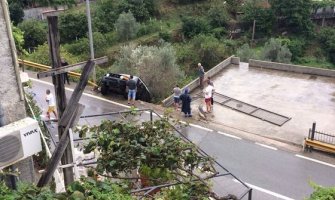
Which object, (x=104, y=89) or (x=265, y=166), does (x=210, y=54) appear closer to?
(x=104, y=89)

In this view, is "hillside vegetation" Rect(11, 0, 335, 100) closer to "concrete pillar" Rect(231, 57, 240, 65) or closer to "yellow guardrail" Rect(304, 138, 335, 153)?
"concrete pillar" Rect(231, 57, 240, 65)

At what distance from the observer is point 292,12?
159 ft

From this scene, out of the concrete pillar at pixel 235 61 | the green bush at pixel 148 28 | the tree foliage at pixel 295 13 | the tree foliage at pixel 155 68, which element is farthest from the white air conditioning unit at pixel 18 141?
the tree foliage at pixel 295 13

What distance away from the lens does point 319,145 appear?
14312 mm

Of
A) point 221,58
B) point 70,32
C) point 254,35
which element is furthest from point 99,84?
point 254,35

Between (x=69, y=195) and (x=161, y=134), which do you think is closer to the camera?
(x=69, y=195)

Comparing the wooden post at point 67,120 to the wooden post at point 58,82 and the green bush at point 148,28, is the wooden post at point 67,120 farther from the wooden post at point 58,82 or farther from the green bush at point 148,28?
the green bush at point 148,28

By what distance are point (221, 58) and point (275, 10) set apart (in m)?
24.2

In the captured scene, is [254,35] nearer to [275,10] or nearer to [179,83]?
[275,10]

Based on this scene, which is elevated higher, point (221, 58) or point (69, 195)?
point (69, 195)

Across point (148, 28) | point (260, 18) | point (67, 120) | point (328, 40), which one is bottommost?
point (328, 40)

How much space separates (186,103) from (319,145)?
513 cm

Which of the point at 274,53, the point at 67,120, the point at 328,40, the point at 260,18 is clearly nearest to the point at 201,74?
the point at 67,120

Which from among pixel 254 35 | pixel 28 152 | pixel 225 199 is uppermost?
pixel 28 152
